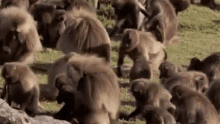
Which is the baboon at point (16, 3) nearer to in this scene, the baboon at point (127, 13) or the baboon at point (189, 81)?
the baboon at point (127, 13)

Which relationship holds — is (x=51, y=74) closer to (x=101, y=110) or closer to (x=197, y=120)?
(x=101, y=110)

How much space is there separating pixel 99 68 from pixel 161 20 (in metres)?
4.22

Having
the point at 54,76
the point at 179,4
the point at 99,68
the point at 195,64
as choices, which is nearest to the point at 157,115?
the point at 99,68

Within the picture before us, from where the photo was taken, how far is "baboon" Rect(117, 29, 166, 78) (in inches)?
292

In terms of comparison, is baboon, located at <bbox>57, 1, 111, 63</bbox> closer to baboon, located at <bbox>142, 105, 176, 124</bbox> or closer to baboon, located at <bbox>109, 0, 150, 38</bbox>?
baboon, located at <bbox>142, 105, 176, 124</bbox>

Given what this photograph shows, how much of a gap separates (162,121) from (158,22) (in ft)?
13.6

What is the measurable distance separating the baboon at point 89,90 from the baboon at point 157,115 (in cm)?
35

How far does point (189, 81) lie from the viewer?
259 inches

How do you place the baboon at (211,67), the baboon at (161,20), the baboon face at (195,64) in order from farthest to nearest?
the baboon at (161,20) < the baboon face at (195,64) < the baboon at (211,67)

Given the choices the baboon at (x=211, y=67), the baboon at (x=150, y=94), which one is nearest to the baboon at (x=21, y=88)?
the baboon at (x=150, y=94)

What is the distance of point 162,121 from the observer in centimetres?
542

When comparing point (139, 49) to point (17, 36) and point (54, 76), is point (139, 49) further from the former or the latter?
point (17, 36)

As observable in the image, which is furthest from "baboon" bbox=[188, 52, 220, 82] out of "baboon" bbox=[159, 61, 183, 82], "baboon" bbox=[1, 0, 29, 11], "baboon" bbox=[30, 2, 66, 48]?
"baboon" bbox=[1, 0, 29, 11]

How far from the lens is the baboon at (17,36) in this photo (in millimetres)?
6762
